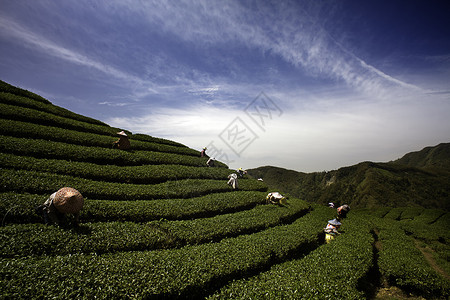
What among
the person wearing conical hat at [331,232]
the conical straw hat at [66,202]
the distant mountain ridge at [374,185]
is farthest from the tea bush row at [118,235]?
the distant mountain ridge at [374,185]

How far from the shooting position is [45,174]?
41.6ft

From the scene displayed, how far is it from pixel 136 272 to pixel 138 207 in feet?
19.0

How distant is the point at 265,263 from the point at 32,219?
13.1 m

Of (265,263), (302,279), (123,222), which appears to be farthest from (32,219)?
(302,279)

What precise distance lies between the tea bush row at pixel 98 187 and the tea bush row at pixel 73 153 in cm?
343

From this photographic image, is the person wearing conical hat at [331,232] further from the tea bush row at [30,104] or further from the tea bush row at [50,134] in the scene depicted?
the tea bush row at [30,104]

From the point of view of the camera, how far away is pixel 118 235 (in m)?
9.80

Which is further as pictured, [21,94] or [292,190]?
[292,190]

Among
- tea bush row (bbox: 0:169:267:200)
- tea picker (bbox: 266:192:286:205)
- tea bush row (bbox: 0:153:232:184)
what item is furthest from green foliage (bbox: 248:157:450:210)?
tea bush row (bbox: 0:169:267:200)

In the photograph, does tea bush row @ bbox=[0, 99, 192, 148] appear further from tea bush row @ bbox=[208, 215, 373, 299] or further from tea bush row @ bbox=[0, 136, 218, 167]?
tea bush row @ bbox=[208, 215, 373, 299]

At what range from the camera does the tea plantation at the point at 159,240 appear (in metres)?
7.16

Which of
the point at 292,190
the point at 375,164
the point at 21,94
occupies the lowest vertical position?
the point at 292,190

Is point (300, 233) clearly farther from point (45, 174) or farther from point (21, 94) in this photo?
point (21, 94)

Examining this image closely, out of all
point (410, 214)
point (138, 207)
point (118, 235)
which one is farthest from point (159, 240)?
Answer: point (410, 214)
